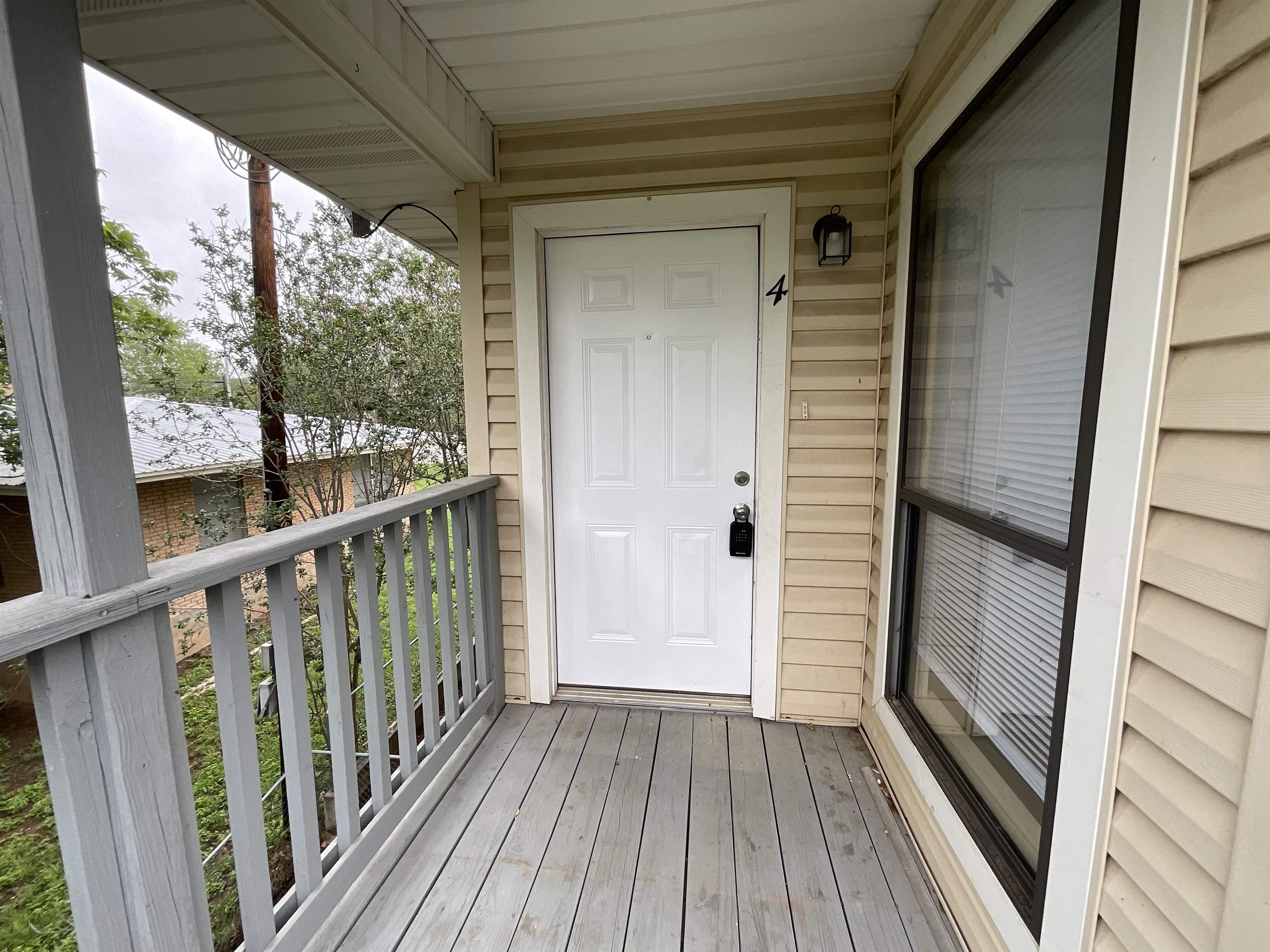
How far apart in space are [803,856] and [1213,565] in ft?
4.25

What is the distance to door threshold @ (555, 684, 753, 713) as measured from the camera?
219 centimetres

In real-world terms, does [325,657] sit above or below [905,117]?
below

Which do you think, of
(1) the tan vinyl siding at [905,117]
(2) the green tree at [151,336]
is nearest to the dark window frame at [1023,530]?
(1) the tan vinyl siding at [905,117]

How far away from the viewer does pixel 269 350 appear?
3.10 m

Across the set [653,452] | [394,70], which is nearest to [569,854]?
[653,452]

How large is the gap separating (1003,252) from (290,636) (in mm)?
1934

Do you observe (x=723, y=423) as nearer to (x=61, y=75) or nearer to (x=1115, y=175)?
(x=1115, y=175)

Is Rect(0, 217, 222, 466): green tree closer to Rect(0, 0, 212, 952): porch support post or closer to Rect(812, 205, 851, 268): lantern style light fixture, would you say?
Rect(0, 0, 212, 952): porch support post

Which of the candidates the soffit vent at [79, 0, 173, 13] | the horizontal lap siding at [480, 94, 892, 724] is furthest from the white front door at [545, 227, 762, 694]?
the soffit vent at [79, 0, 173, 13]

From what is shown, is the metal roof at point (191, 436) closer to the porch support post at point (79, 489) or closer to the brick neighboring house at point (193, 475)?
the brick neighboring house at point (193, 475)

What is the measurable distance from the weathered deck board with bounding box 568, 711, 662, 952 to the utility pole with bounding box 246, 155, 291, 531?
2563 mm

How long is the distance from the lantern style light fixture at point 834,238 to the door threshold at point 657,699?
1.82m

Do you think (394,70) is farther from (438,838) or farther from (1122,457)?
(438,838)

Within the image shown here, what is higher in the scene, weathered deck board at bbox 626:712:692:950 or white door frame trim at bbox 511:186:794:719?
white door frame trim at bbox 511:186:794:719
